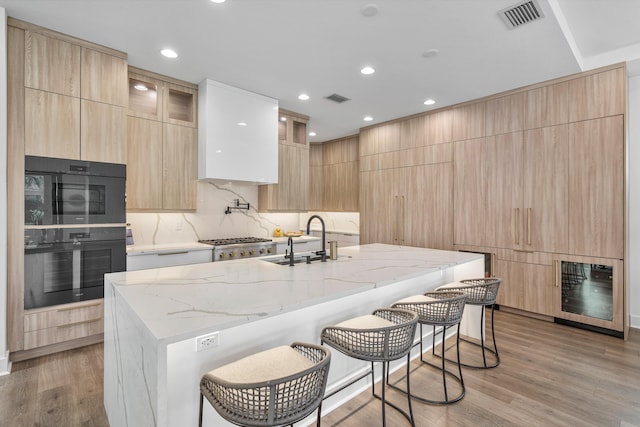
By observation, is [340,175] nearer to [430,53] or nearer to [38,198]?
[430,53]

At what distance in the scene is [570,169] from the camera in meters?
3.55

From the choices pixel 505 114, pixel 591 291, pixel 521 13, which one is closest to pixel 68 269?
pixel 521 13

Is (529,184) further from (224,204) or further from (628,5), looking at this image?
(224,204)

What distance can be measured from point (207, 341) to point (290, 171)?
3.95 m

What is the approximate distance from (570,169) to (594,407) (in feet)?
8.17

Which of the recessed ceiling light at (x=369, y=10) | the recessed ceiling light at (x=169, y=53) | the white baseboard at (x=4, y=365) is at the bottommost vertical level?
the white baseboard at (x=4, y=365)

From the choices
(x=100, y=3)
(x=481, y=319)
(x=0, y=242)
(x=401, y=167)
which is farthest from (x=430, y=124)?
(x=0, y=242)

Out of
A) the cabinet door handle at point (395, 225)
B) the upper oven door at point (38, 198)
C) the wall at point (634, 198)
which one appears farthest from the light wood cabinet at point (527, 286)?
the upper oven door at point (38, 198)

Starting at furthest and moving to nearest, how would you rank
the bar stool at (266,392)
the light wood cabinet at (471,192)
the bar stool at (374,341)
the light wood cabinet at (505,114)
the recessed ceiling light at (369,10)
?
the light wood cabinet at (471,192)
the light wood cabinet at (505,114)
the recessed ceiling light at (369,10)
the bar stool at (374,341)
the bar stool at (266,392)

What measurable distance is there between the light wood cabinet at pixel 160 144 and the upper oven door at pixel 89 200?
0.39 m

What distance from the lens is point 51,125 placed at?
9.15 feet

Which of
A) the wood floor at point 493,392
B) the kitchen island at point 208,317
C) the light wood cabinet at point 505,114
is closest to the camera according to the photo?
the kitchen island at point 208,317

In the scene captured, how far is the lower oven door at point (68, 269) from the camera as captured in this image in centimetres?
272

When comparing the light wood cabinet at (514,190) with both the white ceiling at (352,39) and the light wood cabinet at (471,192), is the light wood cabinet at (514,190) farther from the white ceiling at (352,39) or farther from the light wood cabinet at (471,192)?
the white ceiling at (352,39)
